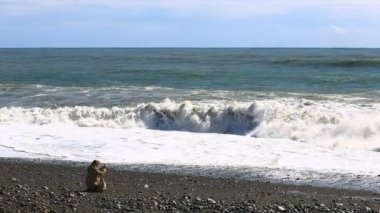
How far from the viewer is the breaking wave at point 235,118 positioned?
630 inches

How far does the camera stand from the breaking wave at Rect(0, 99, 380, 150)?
1599 centimetres

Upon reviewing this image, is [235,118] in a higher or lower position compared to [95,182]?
lower

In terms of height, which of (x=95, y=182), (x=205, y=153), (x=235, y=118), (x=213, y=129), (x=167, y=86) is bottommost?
(x=213, y=129)

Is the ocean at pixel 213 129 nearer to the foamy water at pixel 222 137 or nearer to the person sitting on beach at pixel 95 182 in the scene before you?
the foamy water at pixel 222 137

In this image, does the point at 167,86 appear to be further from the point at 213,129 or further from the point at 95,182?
the point at 95,182

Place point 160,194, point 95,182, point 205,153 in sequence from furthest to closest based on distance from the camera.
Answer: point 205,153, point 160,194, point 95,182

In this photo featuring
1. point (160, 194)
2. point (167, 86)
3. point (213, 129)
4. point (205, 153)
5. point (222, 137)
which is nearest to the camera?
point (160, 194)


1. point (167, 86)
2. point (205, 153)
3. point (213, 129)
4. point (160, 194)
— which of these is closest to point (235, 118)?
point (213, 129)

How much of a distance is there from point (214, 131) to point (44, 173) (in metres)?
8.22

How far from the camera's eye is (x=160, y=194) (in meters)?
8.26

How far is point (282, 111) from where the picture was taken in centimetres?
1822

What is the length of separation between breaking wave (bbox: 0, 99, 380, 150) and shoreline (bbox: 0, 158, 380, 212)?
6363 mm

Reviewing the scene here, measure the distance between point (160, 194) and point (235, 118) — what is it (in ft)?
32.7

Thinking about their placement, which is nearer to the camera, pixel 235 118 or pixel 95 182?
pixel 95 182
